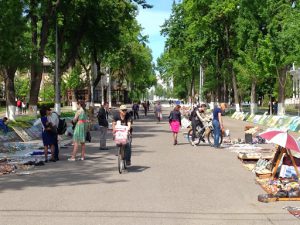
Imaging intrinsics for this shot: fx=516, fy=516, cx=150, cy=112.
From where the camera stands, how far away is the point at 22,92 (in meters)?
79.9

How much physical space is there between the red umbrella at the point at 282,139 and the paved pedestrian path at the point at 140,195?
1.02 m

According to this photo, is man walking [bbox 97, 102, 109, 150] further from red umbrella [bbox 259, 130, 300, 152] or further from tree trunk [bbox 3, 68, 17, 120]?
tree trunk [bbox 3, 68, 17, 120]

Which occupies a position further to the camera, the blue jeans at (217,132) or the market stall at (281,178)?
the blue jeans at (217,132)

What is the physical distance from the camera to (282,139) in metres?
10.1

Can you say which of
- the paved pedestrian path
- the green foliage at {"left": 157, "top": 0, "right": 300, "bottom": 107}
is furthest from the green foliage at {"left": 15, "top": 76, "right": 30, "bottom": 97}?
the paved pedestrian path

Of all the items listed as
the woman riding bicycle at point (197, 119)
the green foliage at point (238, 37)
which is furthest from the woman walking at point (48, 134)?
the green foliage at point (238, 37)

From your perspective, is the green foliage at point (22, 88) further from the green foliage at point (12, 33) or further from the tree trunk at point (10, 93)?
the green foliage at point (12, 33)

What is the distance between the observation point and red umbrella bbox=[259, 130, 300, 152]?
392 inches

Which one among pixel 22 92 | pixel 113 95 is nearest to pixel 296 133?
pixel 22 92

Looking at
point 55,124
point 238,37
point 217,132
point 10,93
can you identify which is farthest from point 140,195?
point 238,37

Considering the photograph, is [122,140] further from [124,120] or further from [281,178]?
[281,178]

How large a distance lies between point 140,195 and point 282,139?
118 inches

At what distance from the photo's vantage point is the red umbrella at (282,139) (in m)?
9.97

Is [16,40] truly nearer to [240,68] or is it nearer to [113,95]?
[240,68]
